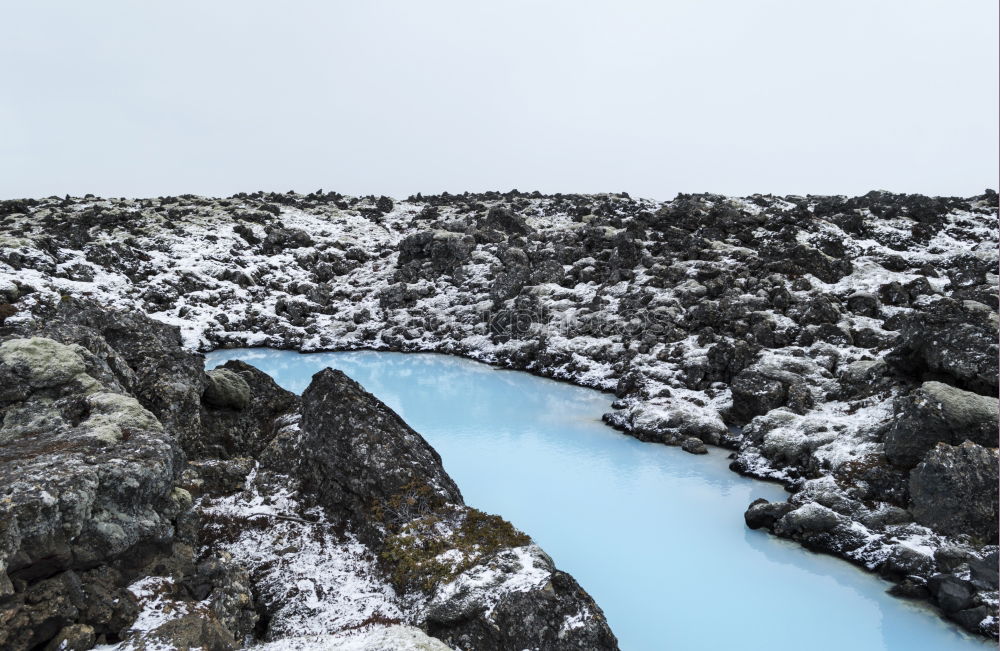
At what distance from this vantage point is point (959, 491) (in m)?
13.6

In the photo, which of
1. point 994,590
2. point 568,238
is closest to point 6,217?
point 568,238

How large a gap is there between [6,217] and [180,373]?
188 ft

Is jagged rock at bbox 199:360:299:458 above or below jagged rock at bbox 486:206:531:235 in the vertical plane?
below

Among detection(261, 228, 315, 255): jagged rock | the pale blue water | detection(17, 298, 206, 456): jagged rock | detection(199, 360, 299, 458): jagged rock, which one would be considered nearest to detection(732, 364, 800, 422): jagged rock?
the pale blue water

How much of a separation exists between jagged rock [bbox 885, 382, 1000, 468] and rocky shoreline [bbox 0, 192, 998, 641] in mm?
54

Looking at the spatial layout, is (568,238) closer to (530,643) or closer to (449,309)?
(449,309)

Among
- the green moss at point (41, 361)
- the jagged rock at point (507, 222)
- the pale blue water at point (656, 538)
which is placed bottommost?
the pale blue water at point (656, 538)

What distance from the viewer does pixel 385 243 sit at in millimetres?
56312

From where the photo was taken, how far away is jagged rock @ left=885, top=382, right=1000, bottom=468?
1516cm

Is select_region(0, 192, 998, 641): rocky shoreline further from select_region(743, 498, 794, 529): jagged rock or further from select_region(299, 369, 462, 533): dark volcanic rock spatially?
select_region(299, 369, 462, 533): dark volcanic rock

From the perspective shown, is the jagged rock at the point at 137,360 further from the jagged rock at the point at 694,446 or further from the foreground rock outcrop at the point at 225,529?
the jagged rock at the point at 694,446

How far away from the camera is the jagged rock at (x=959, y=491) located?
43.6 ft

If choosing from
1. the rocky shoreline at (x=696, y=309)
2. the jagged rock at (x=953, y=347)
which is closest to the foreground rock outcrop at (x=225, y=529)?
the rocky shoreline at (x=696, y=309)

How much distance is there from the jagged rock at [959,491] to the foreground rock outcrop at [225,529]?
10.4 metres
